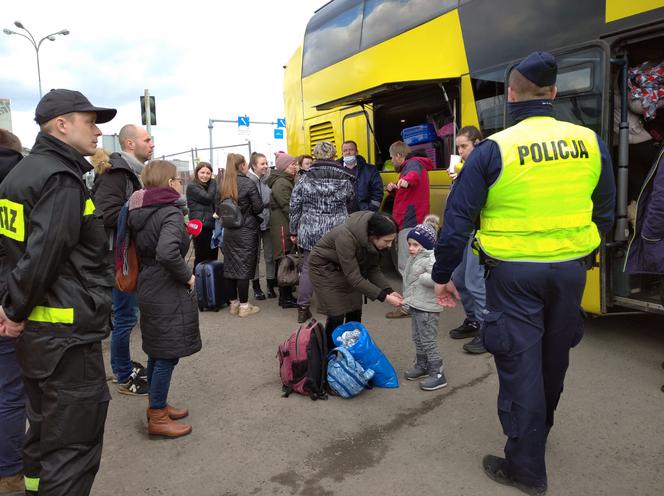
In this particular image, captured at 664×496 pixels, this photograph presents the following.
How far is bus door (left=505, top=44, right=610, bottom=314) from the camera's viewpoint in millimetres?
4090

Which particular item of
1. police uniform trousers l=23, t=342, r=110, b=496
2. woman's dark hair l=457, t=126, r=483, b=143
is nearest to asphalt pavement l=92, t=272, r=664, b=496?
police uniform trousers l=23, t=342, r=110, b=496

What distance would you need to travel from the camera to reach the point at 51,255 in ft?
6.29

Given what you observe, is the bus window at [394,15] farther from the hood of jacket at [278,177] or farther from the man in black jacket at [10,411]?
the man in black jacket at [10,411]

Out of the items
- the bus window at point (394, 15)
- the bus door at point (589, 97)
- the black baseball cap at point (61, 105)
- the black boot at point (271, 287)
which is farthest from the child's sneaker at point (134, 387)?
the bus window at point (394, 15)

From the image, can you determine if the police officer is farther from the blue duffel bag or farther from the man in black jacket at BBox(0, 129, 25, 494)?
the man in black jacket at BBox(0, 129, 25, 494)

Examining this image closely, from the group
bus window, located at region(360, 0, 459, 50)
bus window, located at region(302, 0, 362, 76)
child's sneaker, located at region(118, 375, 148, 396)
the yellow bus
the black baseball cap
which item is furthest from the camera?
bus window, located at region(302, 0, 362, 76)

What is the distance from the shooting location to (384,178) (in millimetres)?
7320

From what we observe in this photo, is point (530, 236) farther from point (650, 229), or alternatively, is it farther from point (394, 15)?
point (394, 15)

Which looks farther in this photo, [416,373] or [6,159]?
[416,373]

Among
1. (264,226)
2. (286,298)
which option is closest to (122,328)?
(286,298)

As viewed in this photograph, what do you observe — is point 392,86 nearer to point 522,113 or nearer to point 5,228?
point 522,113

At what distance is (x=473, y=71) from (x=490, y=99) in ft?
1.38

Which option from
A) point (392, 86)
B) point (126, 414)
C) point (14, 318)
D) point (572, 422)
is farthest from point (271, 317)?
point (14, 318)

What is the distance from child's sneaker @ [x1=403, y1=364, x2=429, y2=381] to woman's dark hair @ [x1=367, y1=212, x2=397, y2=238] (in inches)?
43.4
